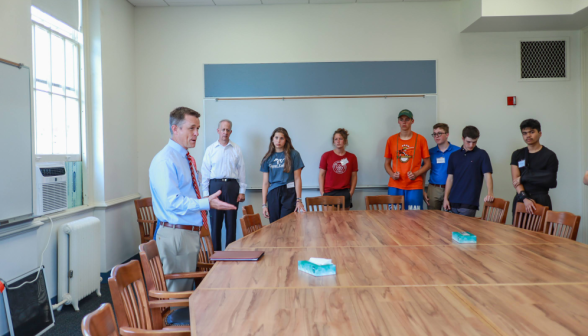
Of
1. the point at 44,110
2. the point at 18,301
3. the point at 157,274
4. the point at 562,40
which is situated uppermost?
the point at 562,40

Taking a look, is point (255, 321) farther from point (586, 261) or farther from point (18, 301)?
point (18, 301)

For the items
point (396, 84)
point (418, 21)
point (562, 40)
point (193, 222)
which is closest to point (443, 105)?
point (396, 84)

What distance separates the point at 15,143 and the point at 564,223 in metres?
4.22

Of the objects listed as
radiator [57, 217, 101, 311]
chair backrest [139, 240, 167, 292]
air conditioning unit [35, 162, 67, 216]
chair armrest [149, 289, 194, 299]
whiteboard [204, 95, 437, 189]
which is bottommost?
radiator [57, 217, 101, 311]

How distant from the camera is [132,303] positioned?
1.77 metres

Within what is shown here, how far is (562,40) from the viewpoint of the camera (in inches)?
209

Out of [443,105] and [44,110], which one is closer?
[44,110]

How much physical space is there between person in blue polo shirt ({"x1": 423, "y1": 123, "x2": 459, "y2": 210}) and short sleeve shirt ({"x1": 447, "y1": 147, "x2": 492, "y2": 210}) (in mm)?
453

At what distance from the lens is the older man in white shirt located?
471cm

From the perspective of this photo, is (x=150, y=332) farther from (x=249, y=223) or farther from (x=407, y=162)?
(x=407, y=162)

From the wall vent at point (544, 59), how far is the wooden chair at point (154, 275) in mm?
5369

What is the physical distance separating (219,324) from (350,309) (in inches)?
19.2

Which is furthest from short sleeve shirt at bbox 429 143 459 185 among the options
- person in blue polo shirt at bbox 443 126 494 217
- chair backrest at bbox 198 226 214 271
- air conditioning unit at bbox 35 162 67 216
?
air conditioning unit at bbox 35 162 67 216

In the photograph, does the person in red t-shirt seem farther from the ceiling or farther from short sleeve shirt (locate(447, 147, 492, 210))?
the ceiling
